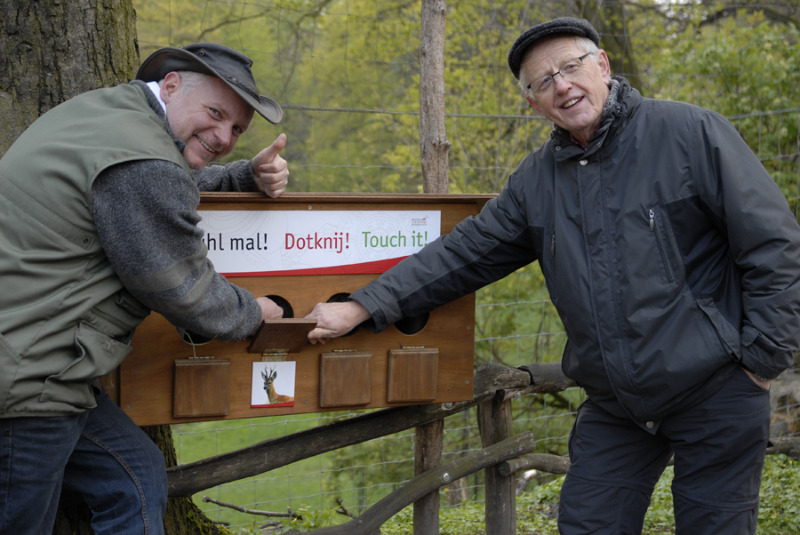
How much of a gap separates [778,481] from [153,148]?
4764 millimetres

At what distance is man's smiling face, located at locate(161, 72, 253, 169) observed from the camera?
252cm

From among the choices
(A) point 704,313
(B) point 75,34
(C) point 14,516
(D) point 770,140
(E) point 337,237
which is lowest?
(C) point 14,516

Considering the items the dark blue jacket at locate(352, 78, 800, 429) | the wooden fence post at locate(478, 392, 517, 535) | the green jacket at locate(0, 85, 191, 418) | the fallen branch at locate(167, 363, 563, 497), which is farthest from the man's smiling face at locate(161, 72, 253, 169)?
the wooden fence post at locate(478, 392, 517, 535)

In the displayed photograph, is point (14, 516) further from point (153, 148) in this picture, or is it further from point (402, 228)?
point (402, 228)

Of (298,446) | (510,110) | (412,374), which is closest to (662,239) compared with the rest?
(412,374)

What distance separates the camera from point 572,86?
289cm

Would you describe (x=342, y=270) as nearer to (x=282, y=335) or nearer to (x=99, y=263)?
(x=282, y=335)

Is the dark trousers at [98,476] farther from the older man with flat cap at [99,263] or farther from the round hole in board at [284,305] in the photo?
the round hole in board at [284,305]

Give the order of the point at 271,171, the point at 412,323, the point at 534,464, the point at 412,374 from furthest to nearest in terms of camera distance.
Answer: the point at 534,464
the point at 412,323
the point at 412,374
the point at 271,171

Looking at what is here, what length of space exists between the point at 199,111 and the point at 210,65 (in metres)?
0.15

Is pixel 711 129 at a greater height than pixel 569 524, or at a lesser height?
greater

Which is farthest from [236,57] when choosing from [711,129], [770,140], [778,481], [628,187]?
[770,140]

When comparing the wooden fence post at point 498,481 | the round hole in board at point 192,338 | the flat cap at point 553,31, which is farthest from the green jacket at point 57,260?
the wooden fence post at point 498,481

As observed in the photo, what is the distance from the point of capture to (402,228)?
321 centimetres
